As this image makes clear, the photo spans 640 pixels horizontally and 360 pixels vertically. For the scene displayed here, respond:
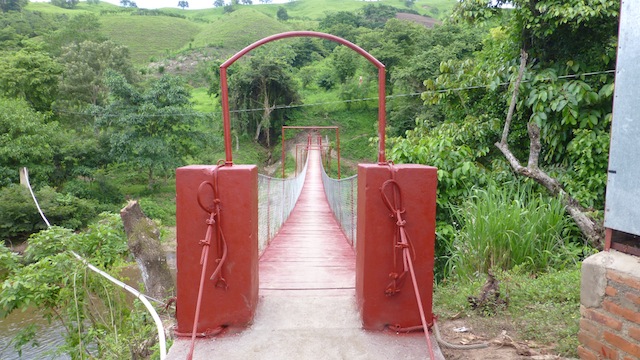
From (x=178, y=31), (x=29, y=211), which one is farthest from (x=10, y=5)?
(x=29, y=211)

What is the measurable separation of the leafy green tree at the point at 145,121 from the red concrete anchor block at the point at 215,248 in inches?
553

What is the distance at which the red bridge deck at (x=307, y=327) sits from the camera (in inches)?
68.2

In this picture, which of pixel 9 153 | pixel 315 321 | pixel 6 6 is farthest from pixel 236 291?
pixel 6 6

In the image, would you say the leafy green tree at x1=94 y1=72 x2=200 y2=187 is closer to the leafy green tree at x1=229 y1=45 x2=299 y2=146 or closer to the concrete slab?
the leafy green tree at x1=229 y1=45 x2=299 y2=146

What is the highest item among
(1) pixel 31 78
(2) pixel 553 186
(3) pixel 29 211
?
(1) pixel 31 78

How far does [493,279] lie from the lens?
258cm

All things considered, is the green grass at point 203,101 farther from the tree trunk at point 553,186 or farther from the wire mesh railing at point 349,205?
the tree trunk at point 553,186

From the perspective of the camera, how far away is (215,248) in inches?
71.9

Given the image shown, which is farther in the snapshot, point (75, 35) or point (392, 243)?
point (75, 35)

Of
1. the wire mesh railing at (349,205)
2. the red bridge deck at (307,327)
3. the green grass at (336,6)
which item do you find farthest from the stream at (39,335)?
the green grass at (336,6)

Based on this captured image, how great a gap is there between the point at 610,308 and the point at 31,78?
19.9m

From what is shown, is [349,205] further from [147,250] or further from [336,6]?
[336,6]

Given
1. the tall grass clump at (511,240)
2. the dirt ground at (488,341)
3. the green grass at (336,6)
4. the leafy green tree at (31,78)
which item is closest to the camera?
the dirt ground at (488,341)

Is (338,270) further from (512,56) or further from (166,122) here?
(166,122)
